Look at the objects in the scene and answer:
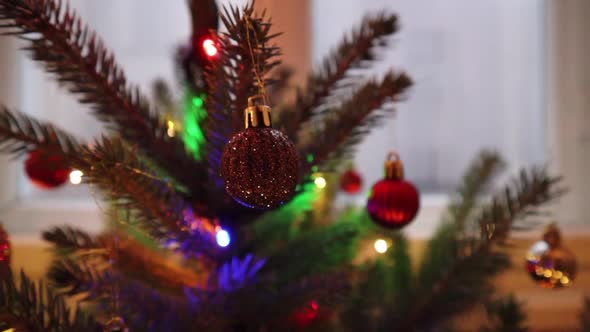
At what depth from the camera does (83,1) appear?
4.16 feet

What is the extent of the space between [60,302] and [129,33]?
977mm

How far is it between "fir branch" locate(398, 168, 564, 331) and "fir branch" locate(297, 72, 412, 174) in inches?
6.8

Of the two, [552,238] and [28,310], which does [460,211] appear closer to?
[552,238]

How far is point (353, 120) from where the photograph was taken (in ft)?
1.71

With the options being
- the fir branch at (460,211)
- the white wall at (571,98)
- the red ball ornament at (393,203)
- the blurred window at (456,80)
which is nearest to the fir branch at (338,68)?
the red ball ornament at (393,203)

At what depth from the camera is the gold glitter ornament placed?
64cm

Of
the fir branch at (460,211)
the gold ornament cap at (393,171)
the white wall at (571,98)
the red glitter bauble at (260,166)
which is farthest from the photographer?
the white wall at (571,98)

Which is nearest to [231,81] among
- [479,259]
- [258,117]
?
[258,117]

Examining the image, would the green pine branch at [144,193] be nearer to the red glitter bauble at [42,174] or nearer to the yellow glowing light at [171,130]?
the yellow glowing light at [171,130]

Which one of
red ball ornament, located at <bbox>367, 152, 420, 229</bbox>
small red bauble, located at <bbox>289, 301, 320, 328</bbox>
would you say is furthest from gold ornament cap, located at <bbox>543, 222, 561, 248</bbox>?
small red bauble, located at <bbox>289, 301, 320, 328</bbox>

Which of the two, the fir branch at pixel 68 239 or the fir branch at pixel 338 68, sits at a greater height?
the fir branch at pixel 338 68

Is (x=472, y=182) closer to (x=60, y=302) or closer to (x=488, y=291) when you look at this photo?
(x=488, y=291)

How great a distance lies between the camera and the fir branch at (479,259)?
57 cm

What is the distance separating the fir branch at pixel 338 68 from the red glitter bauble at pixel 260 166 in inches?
6.1
